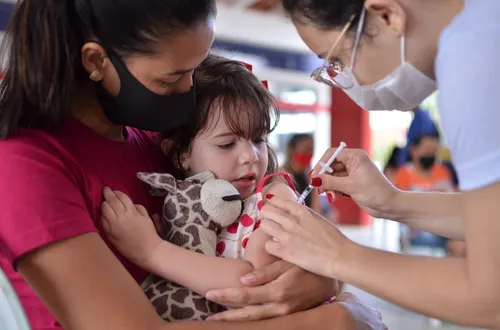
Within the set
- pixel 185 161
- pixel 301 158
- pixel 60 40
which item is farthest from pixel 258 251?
pixel 301 158

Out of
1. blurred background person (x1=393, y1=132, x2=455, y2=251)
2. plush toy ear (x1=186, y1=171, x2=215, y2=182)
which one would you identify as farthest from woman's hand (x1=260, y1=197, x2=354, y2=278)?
blurred background person (x1=393, y1=132, x2=455, y2=251)

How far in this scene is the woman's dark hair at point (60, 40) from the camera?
1.21 meters

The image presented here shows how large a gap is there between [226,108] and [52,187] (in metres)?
0.55

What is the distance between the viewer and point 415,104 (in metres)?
1.44

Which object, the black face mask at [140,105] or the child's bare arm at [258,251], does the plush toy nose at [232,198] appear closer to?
the child's bare arm at [258,251]

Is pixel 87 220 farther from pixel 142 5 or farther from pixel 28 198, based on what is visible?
pixel 142 5

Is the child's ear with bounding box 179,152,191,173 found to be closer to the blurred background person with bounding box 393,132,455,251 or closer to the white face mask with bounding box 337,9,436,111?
the white face mask with bounding box 337,9,436,111

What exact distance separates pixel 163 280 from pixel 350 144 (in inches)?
321

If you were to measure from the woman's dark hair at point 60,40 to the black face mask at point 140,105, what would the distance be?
2.5 inches

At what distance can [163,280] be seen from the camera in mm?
1393

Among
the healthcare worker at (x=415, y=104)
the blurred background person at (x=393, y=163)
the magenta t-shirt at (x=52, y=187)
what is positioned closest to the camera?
the healthcare worker at (x=415, y=104)

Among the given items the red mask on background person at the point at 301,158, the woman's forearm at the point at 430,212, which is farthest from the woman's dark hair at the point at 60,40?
the red mask on background person at the point at 301,158

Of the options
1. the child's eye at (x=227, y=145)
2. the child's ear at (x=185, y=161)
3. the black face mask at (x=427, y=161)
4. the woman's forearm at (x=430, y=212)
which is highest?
Answer: the child's eye at (x=227, y=145)

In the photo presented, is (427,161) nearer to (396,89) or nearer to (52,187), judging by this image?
(396,89)
